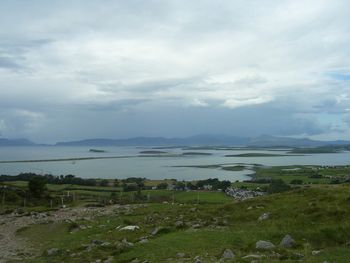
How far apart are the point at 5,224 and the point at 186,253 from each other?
22.3 meters

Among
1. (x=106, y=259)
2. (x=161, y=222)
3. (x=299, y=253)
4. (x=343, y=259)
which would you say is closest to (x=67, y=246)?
(x=106, y=259)

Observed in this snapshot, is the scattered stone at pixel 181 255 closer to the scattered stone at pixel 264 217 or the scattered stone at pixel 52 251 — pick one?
the scattered stone at pixel 52 251

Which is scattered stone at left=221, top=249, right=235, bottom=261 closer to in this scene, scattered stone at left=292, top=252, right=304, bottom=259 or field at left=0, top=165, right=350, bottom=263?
field at left=0, top=165, right=350, bottom=263

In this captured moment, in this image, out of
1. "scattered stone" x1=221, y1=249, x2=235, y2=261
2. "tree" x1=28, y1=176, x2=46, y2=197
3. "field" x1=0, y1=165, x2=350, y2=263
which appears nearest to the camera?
"scattered stone" x1=221, y1=249, x2=235, y2=261

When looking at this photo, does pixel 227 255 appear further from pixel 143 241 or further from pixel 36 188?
pixel 36 188

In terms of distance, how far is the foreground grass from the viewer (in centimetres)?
1617

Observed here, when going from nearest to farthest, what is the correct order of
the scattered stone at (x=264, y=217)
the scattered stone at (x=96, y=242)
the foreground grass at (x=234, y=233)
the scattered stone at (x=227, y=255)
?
1. the scattered stone at (x=227, y=255)
2. the foreground grass at (x=234, y=233)
3. the scattered stone at (x=96, y=242)
4. the scattered stone at (x=264, y=217)

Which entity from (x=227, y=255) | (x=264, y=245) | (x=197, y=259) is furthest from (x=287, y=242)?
(x=197, y=259)

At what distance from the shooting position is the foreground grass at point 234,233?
637 inches

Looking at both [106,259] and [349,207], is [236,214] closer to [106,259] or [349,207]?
[349,207]

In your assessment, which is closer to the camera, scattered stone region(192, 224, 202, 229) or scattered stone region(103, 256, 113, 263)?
scattered stone region(103, 256, 113, 263)

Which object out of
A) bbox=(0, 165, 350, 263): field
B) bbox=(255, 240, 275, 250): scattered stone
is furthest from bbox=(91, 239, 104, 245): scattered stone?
bbox=(255, 240, 275, 250): scattered stone

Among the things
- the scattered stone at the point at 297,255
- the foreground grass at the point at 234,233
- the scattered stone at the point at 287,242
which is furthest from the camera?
the scattered stone at the point at 287,242

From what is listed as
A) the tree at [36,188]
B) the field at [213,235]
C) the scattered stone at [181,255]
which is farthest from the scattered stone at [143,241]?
the tree at [36,188]
